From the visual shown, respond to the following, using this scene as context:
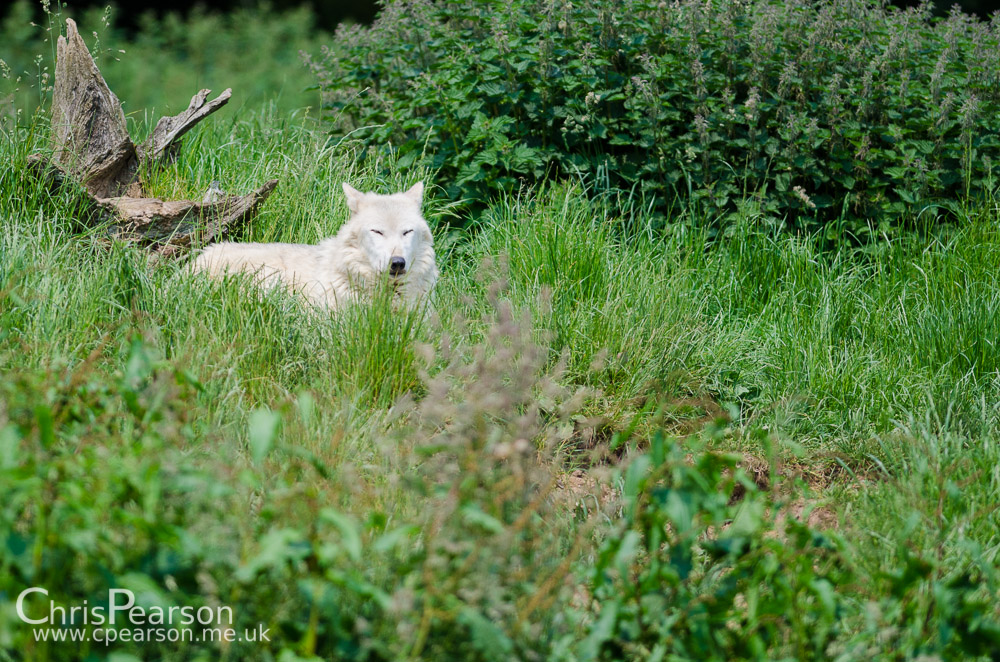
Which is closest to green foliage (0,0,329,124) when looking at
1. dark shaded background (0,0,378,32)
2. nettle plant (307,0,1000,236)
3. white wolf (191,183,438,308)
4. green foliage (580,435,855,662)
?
dark shaded background (0,0,378,32)

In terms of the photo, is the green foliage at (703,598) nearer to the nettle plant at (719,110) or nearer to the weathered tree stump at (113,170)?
the nettle plant at (719,110)

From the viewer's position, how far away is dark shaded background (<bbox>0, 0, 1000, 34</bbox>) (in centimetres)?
1708

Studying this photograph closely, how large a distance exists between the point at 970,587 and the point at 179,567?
190 cm

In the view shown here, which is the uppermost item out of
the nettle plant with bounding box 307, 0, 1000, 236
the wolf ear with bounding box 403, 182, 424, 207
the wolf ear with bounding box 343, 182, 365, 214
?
the nettle plant with bounding box 307, 0, 1000, 236

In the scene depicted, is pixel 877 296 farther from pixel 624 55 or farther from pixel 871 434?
pixel 624 55

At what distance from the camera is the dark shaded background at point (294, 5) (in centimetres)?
1708

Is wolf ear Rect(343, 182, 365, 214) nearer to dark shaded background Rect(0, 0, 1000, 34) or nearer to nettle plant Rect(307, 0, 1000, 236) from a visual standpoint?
nettle plant Rect(307, 0, 1000, 236)

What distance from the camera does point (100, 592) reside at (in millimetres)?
2062

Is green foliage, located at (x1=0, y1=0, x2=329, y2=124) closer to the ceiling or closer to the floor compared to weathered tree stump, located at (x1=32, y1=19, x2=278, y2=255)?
closer to the floor

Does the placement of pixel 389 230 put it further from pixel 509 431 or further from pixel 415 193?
pixel 509 431

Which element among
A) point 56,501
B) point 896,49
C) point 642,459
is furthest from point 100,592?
point 896,49

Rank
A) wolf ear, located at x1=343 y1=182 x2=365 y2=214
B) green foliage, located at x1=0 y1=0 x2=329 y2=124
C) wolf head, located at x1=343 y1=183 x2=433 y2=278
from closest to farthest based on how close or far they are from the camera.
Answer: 1. wolf head, located at x1=343 y1=183 x2=433 y2=278
2. wolf ear, located at x1=343 y1=182 x2=365 y2=214
3. green foliage, located at x1=0 y1=0 x2=329 y2=124

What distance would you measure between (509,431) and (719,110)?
314 centimetres

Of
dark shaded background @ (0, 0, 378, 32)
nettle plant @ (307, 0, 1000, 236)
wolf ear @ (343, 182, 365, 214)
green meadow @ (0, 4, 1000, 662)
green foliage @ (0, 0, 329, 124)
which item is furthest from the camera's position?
dark shaded background @ (0, 0, 378, 32)
